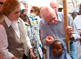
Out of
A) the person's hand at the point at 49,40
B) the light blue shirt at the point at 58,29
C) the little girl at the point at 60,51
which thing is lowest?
the little girl at the point at 60,51

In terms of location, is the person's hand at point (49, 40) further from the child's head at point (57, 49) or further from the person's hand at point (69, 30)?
the person's hand at point (69, 30)

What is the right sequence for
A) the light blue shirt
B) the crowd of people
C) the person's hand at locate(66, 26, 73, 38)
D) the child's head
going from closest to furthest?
the crowd of people, the person's hand at locate(66, 26, 73, 38), the child's head, the light blue shirt

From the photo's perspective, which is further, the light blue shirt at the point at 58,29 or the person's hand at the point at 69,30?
the light blue shirt at the point at 58,29

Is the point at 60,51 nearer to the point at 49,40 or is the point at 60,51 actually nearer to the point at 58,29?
the point at 49,40

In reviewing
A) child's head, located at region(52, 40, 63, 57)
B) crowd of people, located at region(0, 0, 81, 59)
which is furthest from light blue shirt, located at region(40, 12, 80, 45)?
child's head, located at region(52, 40, 63, 57)

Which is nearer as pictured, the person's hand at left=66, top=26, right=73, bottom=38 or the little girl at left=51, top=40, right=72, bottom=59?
the person's hand at left=66, top=26, right=73, bottom=38

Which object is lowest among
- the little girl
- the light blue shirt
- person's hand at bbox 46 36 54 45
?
the little girl

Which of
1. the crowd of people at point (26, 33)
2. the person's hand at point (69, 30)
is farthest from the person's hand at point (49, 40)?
the person's hand at point (69, 30)

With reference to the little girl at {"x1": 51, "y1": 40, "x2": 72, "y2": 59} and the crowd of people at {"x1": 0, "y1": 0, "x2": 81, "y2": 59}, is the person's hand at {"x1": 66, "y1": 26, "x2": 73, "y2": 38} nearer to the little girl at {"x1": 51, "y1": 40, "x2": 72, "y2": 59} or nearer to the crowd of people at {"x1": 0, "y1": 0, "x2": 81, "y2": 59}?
the crowd of people at {"x1": 0, "y1": 0, "x2": 81, "y2": 59}

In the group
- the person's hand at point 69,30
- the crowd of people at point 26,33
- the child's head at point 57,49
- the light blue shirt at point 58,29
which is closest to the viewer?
the crowd of people at point 26,33

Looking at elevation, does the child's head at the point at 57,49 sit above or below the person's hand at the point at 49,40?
below

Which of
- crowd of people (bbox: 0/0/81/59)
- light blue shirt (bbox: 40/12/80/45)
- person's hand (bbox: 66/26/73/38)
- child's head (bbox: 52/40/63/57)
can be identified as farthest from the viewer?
light blue shirt (bbox: 40/12/80/45)

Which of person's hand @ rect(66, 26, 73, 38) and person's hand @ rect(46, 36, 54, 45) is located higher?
person's hand @ rect(66, 26, 73, 38)

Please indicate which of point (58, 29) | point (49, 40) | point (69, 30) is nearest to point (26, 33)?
point (49, 40)
